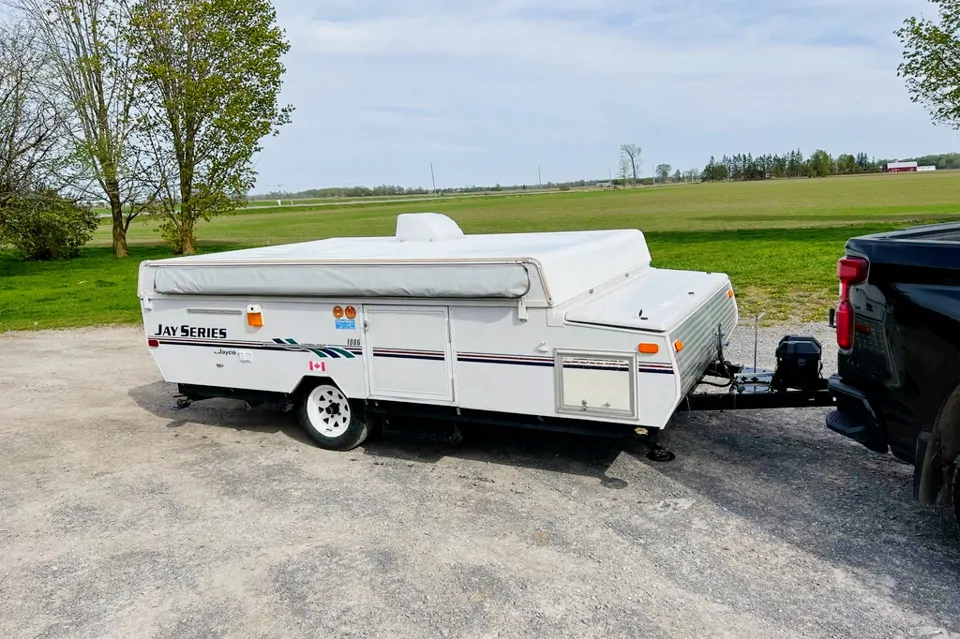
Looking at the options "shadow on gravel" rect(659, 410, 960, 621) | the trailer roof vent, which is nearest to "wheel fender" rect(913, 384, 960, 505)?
"shadow on gravel" rect(659, 410, 960, 621)

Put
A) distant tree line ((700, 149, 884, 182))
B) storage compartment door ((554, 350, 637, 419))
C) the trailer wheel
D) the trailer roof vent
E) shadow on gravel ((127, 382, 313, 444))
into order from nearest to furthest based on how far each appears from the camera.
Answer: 1. storage compartment door ((554, 350, 637, 419))
2. the trailer wheel
3. shadow on gravel ((127, 382, 313, 444))
4. the trailer roof vent
5. distant tree line ((700, 149, 884, 182))

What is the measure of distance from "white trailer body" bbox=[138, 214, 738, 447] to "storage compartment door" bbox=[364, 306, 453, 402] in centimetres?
1

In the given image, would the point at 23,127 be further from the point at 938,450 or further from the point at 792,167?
the point at 792,167

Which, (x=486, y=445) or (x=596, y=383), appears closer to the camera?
(x=596, y=383)

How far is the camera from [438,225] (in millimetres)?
7289

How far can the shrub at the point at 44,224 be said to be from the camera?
22250mm

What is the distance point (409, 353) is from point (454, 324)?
1.58ft

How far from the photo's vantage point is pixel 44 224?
1094 inches

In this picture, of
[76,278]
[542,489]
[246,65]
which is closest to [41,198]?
[76,278]

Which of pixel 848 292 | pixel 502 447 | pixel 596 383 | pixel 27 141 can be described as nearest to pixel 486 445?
pixel 502 447

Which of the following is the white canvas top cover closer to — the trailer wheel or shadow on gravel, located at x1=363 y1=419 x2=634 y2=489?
the trailer wheel

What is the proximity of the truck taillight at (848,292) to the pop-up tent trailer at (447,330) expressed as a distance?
100cm

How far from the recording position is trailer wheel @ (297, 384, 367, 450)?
6109mm

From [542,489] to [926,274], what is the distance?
284 cm
